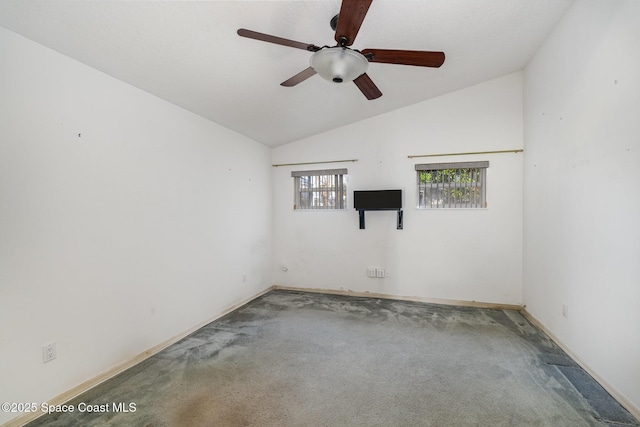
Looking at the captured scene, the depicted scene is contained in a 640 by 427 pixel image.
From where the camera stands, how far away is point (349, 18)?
149 centimetres

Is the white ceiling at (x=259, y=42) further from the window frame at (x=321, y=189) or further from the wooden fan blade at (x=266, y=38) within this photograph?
the window frame at (x=321, y=189)

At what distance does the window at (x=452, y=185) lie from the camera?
392 centimetres

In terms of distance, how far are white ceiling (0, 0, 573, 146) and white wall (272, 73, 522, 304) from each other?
0.51m

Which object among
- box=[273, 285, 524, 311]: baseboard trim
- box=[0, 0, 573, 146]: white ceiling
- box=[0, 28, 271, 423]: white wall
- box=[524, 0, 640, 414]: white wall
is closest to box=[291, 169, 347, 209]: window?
box=[0, 0, 573, 146]: white ceiling

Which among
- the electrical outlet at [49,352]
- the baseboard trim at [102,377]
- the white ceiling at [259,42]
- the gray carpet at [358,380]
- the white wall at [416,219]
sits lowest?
the gray carpet at [358,380]

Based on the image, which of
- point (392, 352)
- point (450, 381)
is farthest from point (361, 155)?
point (450, 381)

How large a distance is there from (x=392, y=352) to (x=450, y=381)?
1.85ft

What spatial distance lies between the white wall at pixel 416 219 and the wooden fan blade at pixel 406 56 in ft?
7.56

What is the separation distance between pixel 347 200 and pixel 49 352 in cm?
362

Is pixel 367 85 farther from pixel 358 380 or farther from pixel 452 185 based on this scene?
pixel 452 185

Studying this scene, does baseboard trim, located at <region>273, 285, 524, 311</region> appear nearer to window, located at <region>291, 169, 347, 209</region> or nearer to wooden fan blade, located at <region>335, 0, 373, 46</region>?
window, located at <region>291, 169, 347, 209</region>

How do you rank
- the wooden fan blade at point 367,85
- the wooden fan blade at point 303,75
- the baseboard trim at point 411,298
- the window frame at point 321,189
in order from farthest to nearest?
the window frame at point 321,189
the baseboard trim at point 411,298
the wooden fan blade at point 367,85
the wooden fan blade at point 303,75

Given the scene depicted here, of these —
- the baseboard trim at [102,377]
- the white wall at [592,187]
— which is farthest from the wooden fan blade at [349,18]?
the baseboard trim at [102,377]

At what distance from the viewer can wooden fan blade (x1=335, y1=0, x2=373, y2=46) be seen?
1391mm
